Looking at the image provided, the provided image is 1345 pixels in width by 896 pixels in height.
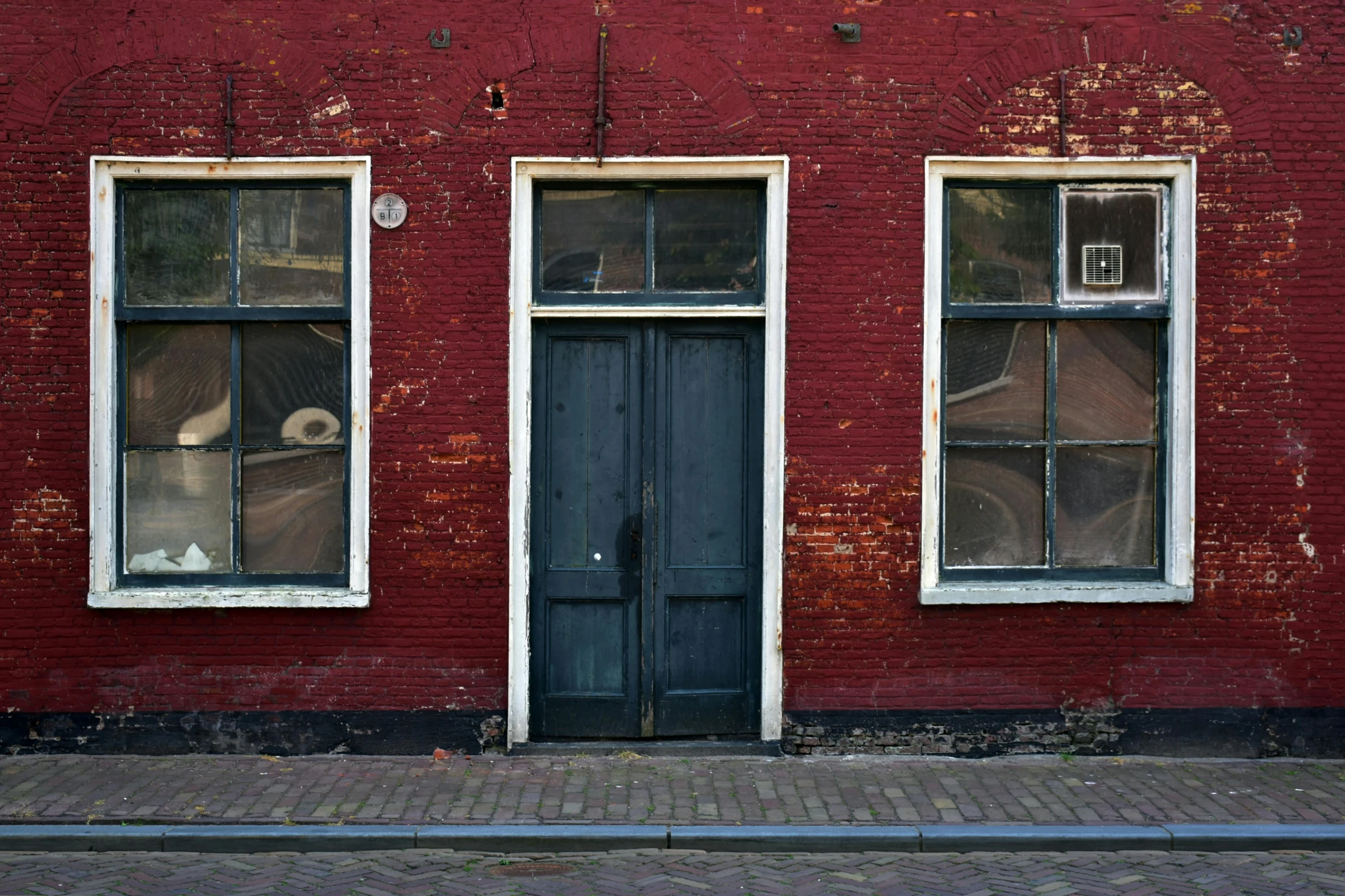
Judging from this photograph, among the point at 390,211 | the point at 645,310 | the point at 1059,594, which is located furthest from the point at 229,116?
the point at 1059,594

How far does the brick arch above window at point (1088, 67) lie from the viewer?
24.1 feet

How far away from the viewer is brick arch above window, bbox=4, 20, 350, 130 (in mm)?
7195

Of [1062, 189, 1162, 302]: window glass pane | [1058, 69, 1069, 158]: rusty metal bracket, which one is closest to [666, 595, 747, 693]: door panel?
[1062, 189, 1162, 302]: window glass pane

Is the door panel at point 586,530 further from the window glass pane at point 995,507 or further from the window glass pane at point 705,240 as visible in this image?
the window glass pane at point 995,507

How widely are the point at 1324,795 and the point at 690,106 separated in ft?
16.8

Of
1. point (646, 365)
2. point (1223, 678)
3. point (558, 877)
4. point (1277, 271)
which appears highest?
point (1277, 271)

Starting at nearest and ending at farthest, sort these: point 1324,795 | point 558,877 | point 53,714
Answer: point 558,877 → point 1324,795 → point 53,714

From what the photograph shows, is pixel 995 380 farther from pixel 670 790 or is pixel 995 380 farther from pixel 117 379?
pixel 117 379

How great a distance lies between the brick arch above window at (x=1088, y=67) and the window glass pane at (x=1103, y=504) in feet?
6.55

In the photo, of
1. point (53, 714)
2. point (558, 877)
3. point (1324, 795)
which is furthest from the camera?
point (53, 714)

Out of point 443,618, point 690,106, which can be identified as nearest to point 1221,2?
point 690,106

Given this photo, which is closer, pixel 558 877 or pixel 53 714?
pixel 558 877

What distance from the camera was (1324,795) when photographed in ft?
21.8

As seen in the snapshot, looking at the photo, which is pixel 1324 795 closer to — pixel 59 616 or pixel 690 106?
pixel 690 106
